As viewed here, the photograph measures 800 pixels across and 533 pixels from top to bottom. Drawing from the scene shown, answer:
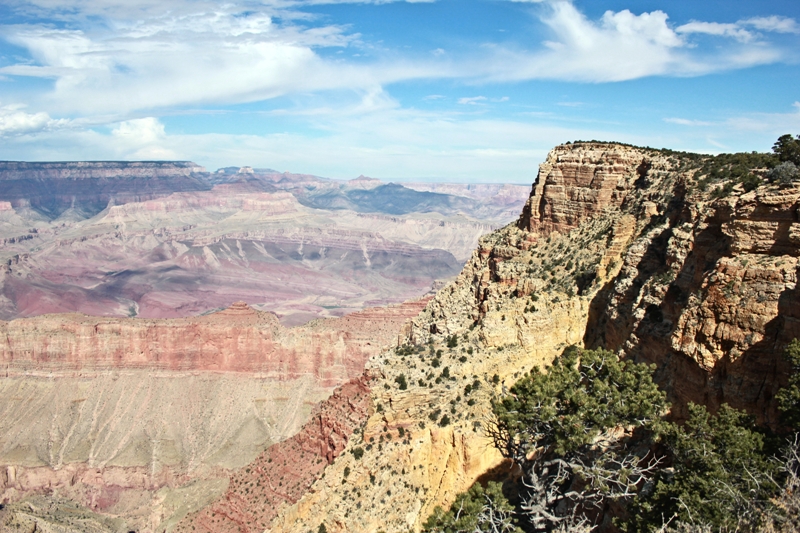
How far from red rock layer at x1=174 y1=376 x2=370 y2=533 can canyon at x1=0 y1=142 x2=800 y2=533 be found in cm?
14

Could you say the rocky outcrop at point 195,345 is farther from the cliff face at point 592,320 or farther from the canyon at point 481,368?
the cliff face at point 592,320

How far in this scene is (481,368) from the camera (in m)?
25.5

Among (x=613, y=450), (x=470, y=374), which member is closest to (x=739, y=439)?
(x=613, y=450)

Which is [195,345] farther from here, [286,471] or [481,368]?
[481,368]

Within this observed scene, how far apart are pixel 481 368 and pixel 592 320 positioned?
595 cm

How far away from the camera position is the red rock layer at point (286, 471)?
2922 cm

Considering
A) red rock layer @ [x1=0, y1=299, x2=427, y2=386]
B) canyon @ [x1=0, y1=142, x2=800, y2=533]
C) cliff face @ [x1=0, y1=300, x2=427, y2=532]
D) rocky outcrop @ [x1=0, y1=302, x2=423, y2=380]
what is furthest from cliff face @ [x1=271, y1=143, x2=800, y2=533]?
rocky outcrop @ [x1=0, y1=302, x2=423, y2=380]

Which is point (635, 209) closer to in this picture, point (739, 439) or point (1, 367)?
point (739, 439)

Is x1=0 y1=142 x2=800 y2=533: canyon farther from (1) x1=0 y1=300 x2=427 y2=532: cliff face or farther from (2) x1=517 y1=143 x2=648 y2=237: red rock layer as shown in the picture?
(1) x1=0 y1=300 x2=427 y2=532: cliff face

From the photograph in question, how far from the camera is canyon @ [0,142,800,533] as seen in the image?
18062 mm

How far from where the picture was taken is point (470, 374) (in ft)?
82.6

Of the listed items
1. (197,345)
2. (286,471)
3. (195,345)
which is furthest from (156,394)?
(286,471)

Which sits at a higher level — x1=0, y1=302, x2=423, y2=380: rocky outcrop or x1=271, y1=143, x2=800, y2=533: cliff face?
x1=271, y1=143, x2=800, y2=533: cliff face

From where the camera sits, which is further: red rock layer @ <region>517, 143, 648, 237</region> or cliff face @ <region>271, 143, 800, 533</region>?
red rock layer @ <region>517, 143, 648, 237</region>
